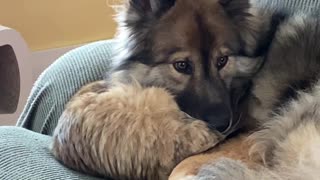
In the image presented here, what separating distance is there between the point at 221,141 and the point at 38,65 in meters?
1.94

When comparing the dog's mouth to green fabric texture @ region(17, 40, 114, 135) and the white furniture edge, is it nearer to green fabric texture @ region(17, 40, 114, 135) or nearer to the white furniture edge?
green fabric texture @ region(17, 40, 114, 135)

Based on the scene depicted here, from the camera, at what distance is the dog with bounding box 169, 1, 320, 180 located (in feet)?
3.93

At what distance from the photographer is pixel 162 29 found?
4.98 ft

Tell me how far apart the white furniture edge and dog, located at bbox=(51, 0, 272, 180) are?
1.06m

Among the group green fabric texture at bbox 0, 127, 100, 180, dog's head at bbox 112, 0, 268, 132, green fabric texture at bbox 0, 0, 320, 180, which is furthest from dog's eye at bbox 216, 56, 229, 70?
green fabric texture at bbox 0, 127, 100, 180

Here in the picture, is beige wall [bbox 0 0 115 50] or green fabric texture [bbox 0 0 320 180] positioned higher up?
green fabric texture [bbox 0 0 320 180]

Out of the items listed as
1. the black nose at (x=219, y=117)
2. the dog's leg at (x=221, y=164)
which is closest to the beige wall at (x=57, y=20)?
the black nose at (x=219, y=117)

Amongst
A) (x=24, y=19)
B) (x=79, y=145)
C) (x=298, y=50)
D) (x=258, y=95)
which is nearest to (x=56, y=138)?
(x=79, y=145)

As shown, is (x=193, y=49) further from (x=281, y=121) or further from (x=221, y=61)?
(x=281, y=121)

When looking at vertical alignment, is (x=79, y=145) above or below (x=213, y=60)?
below

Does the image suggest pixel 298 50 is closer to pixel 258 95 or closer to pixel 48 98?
pixel 258 95

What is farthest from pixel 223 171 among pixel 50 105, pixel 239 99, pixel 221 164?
pixel 50 105

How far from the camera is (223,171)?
1.21 meters

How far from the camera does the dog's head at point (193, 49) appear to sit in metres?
1.50
